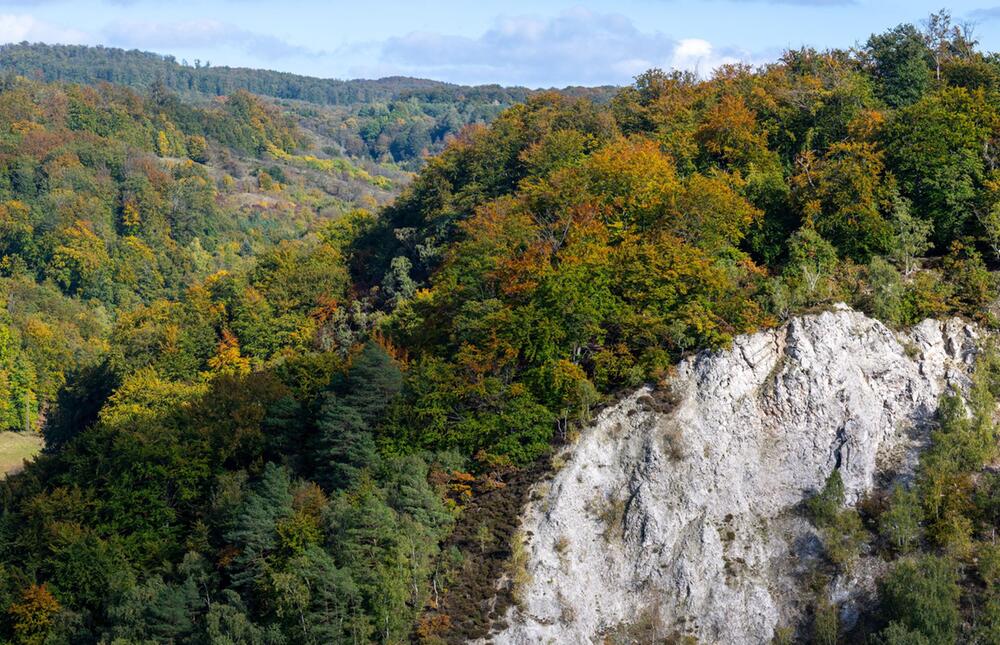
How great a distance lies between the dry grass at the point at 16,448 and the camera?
9100cm

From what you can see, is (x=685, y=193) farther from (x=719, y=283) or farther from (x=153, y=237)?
(x=153, y=237)

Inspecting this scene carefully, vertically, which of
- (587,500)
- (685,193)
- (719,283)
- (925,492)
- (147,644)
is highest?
(685,193)

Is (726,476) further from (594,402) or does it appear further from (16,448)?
(16,448)

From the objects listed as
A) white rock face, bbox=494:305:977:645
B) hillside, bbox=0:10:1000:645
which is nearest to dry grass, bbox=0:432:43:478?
hillside, bbox=0:10:1000:645

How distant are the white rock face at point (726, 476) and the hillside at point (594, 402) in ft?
0.55

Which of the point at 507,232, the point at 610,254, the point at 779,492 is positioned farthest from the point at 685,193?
the point at 779,492

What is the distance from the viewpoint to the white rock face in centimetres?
3922

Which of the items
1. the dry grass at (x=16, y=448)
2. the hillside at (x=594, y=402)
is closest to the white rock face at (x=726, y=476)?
the hillside at (x=594, y=402)

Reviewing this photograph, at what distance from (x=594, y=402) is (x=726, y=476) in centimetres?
585

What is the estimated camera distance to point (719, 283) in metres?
44.7

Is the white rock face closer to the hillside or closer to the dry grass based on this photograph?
the hillside

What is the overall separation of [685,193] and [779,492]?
14.8m

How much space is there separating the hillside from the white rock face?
0.17 meters

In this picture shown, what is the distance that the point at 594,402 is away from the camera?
141ft
